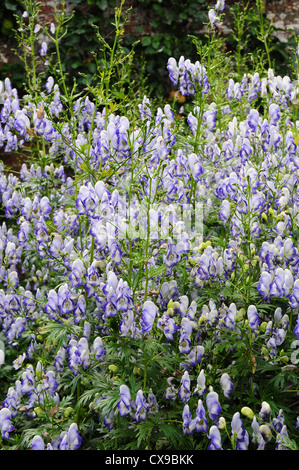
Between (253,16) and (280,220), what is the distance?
5545 mm

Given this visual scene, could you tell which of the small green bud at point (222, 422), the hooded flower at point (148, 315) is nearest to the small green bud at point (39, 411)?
the hooded flower at point (148, 315)

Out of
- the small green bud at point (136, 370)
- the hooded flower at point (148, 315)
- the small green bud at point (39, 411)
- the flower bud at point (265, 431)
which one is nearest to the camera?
the flower bud at point (265, 431)

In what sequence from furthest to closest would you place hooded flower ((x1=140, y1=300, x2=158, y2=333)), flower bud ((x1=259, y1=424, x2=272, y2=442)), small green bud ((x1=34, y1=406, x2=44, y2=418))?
small green bud ((x1=34, y1=406, x2=44, y2=418))
hooded flower ((x1=140, y1=300, x2=158, y2=333))
flower bud ((x1=259, y1=424, x2=272, y2=442))

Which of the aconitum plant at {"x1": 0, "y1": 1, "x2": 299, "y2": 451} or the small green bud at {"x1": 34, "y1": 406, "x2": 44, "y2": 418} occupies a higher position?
the aconitum plant at {"x1": 0, "y1": 1, "x2": 299, "y2": 451}

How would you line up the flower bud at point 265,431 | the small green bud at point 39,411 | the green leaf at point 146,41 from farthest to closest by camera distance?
the green leaf at point 146,41, the small green bud at point 39,411, the flower bud at point 265,431

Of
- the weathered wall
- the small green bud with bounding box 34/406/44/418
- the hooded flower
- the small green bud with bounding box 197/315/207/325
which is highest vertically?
the weathered wall

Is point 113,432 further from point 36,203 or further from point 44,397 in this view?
point 36,203

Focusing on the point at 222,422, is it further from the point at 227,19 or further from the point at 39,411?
the point at 227,19

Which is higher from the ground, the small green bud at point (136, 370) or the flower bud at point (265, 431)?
the small green bud at point (136, 370)

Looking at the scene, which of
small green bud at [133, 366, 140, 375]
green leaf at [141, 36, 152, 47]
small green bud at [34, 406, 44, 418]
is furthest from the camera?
green leaf at [141, 36, 152, 47]

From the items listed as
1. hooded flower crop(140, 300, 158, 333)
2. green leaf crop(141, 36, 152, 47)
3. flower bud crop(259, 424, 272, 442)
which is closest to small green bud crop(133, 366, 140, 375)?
hooded flower crop(140, 300, 158, 333)

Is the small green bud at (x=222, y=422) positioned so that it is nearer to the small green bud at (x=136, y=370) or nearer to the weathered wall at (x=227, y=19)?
the small green bud at (x=136, y=370)

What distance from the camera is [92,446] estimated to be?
94.6 inches

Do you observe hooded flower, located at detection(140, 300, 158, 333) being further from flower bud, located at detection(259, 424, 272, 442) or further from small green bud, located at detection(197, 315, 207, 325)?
flower bud, located at detection(259, 424, 272, 442)
